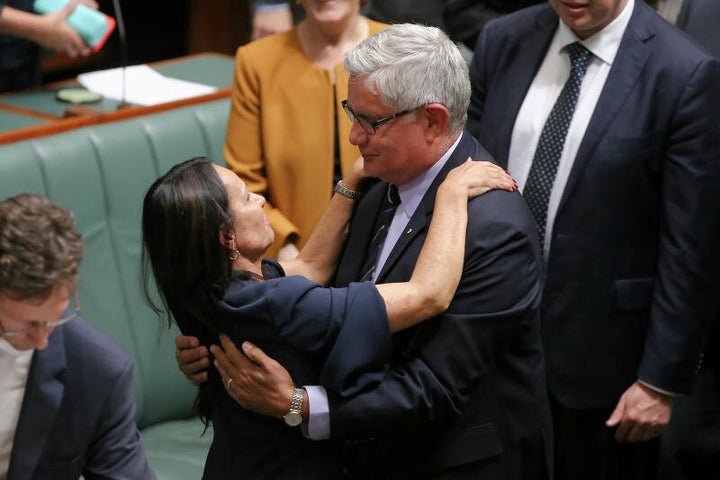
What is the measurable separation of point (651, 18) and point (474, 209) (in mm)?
747

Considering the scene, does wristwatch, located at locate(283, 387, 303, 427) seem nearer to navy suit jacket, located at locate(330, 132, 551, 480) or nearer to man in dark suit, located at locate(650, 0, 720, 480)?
navy suit jacket, located at locate(330, 132, 551, 480)

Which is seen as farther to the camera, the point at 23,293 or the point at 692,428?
the point at 692,428

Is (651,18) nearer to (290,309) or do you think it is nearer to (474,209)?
(474,209)

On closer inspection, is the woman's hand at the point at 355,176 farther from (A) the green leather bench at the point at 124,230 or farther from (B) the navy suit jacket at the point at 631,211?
(A) the green leather bench at the point at 124,230

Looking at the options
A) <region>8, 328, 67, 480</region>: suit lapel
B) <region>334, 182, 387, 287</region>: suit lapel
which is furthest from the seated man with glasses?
<region>334, 182, 387, 287</region>: suit lapel

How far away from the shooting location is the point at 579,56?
2650 millimetres

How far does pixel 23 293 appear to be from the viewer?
188 centimetres

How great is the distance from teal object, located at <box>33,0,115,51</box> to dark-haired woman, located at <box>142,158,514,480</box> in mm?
1745

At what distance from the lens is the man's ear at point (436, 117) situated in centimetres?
214

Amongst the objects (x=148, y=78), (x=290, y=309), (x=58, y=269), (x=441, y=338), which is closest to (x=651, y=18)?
(x=441, y=338)

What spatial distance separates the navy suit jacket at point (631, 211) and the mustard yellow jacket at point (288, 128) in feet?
1.25

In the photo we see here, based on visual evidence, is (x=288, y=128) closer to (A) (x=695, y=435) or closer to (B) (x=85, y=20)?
(B) (x=85, y=20)

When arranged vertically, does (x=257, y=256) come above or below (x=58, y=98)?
above

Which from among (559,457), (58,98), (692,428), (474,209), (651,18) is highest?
(651,18)
